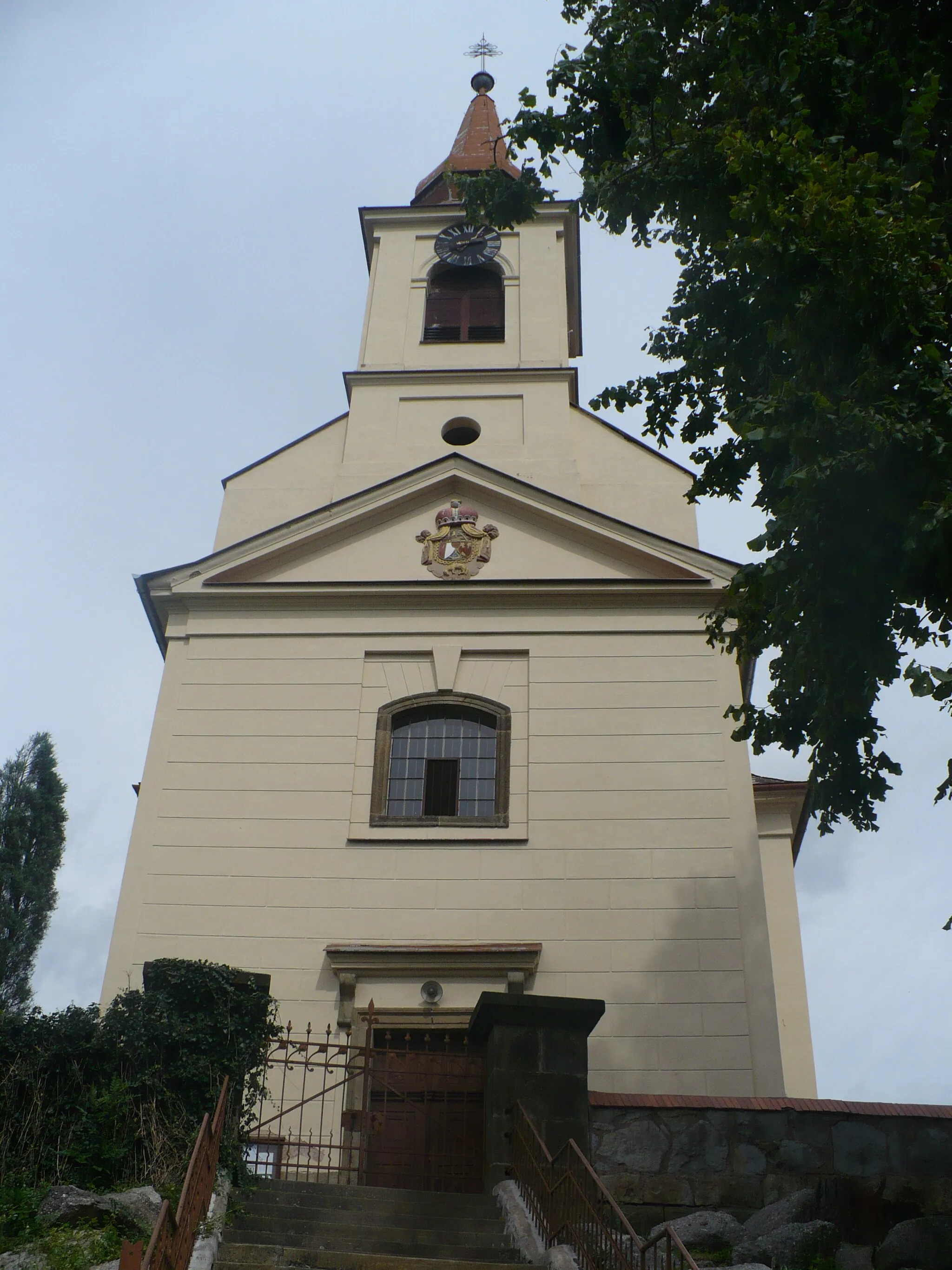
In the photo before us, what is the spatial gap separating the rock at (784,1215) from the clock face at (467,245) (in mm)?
16003

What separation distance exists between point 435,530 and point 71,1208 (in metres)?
10.4

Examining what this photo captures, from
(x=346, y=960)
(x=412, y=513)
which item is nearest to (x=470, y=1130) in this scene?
(x=346, y=960)

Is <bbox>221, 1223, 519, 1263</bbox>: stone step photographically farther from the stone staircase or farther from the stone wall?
the stone wall

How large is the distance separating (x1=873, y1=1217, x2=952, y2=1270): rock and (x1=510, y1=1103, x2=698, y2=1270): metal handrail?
1.56m

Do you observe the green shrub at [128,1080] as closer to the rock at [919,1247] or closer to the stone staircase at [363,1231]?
the stone staircase at [363,1231]

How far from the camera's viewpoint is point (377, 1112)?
12.5 m

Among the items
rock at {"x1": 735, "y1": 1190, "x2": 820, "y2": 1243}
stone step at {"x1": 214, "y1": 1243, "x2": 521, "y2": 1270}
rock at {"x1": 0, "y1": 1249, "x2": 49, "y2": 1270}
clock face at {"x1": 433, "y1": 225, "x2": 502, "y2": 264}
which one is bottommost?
rock at {"x1": 0, "y1": 1249, "x2": 49, "y2": 1270}

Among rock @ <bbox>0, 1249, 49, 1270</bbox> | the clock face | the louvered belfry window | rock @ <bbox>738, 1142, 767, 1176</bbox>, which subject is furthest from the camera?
the clock face

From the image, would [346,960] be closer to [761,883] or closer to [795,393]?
[761,883]

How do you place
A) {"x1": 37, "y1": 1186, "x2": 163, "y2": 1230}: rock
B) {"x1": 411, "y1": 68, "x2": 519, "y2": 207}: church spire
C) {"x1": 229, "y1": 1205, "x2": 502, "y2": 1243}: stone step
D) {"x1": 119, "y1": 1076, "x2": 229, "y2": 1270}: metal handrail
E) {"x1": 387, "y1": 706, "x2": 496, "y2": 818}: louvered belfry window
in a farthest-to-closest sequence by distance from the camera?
{"x1": 411, "y1": 68, "x2": 519, "y2": 207}: church spire → {"x1": 387, "y1": 706, "x2": 496, "y2": 818}: louvered belfry window → {"x1": 229, "y1": 1205, "x2": 502, "y2": 1243}: stone step → {"x1": 37, "y1": 1186, "x2": 163, "y2": 1230}: rock → {"x1": 119, "y1": 1076, "x2": 229, "y2": 1270}: metal handrail

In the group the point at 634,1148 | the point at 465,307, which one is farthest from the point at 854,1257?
the point at 465,307

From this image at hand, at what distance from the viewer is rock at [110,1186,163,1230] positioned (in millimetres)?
8781

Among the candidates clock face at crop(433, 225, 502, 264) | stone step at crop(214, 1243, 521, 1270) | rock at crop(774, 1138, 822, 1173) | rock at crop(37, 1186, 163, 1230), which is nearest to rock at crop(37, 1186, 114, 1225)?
rock at crop(37, 1186, 163, 1230)

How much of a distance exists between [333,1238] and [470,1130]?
3.40m
